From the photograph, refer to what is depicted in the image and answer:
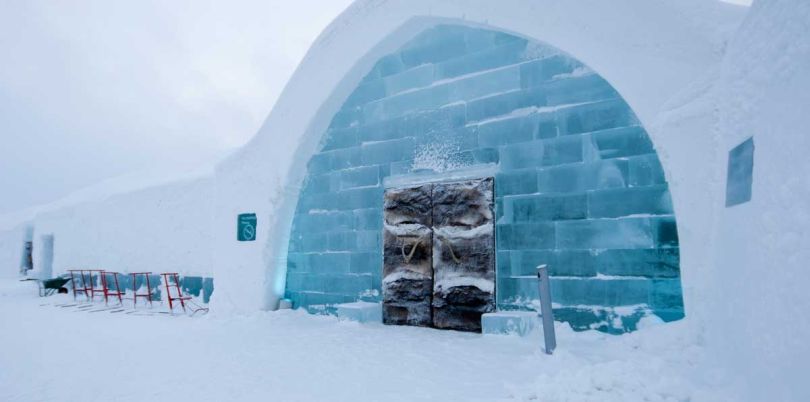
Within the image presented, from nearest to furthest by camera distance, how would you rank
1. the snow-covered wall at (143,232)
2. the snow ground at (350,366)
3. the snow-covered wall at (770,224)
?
1. the snow-covered wall at (770,224)
2. the snow ground at (350,366)
3. the snow-covered wall at (143,232)

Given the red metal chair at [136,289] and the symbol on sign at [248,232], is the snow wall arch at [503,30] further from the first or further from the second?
the red metal chair at [136,289]

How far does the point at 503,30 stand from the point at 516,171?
1.79 m

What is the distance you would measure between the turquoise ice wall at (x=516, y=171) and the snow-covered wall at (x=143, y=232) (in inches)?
185

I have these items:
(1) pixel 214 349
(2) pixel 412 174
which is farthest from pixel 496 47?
(1) pixel 214 349

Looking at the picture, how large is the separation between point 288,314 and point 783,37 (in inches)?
264

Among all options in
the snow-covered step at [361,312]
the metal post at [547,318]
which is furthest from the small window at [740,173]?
the snow-covered step at [361,312]

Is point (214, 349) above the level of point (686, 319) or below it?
below

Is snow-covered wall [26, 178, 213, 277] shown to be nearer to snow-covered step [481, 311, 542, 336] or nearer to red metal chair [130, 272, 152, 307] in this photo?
red metal chair [130, 272, 152, 307]

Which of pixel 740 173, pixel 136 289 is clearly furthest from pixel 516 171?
pixel 136 289

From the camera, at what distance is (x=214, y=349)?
17.0 feet

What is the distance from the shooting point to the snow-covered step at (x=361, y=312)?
6305mm

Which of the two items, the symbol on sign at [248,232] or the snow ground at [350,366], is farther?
the symbol on sign at [248,232]

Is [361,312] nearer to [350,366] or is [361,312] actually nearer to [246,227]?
[350,366]

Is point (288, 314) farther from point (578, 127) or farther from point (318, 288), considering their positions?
point (578, 127)
